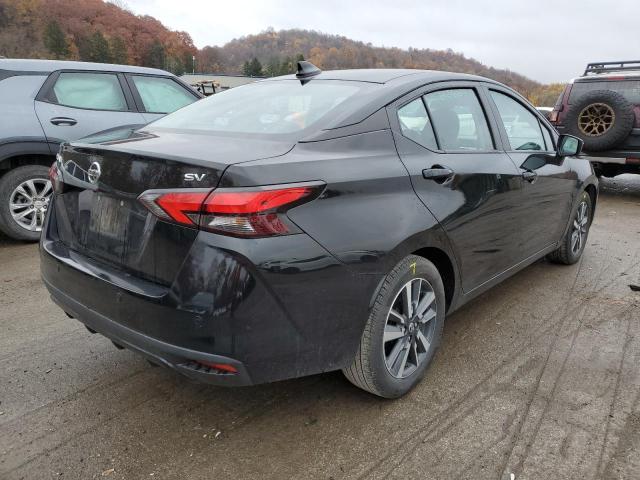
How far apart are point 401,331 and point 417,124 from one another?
1.05 metres

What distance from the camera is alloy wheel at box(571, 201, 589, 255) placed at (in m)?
4.55

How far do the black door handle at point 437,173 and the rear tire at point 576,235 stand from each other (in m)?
2.21

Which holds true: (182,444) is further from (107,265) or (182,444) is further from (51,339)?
(51,339)

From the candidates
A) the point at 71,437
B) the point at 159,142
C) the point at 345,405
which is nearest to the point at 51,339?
the point at 71,437

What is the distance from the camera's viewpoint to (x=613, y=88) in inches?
311

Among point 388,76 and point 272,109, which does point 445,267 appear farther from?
point 272,109

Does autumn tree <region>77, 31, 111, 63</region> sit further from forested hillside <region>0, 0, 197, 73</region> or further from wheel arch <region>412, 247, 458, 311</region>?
wheel arch <region>412, 247, 458, 311</region>

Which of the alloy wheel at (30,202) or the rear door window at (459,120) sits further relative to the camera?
the alloy wheel at (30,202)

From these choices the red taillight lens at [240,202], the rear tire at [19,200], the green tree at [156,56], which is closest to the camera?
the red taillight lens at [240,202]

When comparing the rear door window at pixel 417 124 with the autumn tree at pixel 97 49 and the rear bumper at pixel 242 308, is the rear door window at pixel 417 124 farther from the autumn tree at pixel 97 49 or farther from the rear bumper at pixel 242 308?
the autumn tree at pixel 97 49

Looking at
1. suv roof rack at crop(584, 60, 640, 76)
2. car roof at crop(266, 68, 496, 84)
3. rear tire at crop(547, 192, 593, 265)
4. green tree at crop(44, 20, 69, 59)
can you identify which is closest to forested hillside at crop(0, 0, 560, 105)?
green tree at crop(44, 20, 69, 59)

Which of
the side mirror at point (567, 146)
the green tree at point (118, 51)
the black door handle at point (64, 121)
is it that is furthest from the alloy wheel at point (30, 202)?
the green tree at point (118, 51)

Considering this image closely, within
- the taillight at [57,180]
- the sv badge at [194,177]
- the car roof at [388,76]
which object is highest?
Result: the car roof at [388,76]

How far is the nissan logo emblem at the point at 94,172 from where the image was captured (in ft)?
7.04
